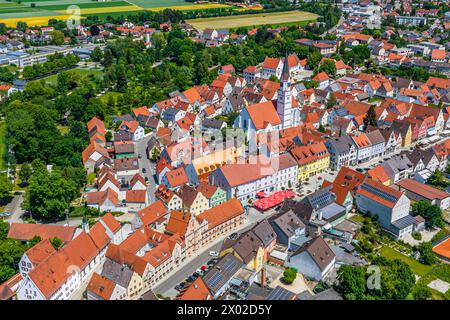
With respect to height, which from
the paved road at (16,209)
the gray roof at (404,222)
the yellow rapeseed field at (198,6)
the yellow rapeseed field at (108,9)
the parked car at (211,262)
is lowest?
the paved road at (16,209)

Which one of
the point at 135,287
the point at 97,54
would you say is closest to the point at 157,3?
the point at 97,54

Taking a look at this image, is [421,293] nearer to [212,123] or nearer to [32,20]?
[212,123]

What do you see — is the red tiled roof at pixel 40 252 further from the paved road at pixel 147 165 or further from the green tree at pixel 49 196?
the paved road at pixel 147 165

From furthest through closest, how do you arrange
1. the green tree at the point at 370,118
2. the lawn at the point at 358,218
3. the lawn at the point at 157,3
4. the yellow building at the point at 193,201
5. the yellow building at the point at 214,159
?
the lawn at the point at 157,3 → the green tree at the point at 370,118 → the yellow building at the point at 214,159 → the lawn at the point at 358,218 → the yellow building at the point at 193,201

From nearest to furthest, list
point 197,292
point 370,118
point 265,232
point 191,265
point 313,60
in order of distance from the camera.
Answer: point 197,292
point 191,265
point 265,232
point 370,118
point 313,60

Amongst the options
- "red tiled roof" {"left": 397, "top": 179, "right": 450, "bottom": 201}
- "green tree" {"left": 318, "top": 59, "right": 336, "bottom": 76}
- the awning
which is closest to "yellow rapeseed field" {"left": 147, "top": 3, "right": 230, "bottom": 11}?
"green tree" {"left": 318, "top": 59, "right": 336, "bottom": 76}

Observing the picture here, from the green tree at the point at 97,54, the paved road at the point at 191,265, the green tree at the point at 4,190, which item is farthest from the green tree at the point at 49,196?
the green tree at the point at 97,54
